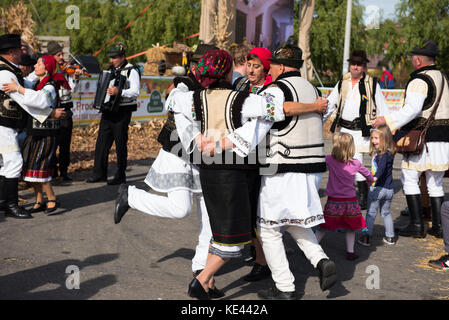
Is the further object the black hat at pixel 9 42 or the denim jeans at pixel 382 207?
the black hat at pixel 9 42

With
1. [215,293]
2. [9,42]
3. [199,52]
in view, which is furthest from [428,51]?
[9,42]

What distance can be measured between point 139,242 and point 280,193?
2129 millimetres

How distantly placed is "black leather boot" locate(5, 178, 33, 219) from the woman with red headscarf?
0.15 meters

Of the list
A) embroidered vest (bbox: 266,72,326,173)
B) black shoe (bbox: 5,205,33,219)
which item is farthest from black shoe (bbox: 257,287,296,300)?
black shoe (bbox: 5,205,33,219)

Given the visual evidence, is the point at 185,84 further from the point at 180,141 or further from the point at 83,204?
the point at 83,204

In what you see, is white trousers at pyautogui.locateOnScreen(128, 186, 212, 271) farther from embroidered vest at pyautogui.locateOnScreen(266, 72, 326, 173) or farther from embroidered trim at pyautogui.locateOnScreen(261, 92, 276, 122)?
embroidered trim at pyautogui.locateOnScreen(261, 92, 276, 122)

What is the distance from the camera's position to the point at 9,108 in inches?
250

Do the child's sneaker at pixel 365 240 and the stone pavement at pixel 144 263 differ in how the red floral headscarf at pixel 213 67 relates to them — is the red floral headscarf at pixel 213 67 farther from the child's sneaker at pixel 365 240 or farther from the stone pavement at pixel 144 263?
the child's sneaker at pixel 365 240

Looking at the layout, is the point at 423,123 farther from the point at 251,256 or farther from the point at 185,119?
the point at 185,119

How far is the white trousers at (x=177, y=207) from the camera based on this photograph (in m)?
4.55

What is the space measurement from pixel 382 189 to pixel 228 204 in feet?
9.03

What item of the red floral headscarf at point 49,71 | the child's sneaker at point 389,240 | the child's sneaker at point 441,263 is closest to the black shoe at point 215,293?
the child's sneaker at point 441,263

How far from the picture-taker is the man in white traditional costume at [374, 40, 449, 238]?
618 centimetres

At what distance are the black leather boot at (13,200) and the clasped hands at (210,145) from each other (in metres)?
3.37
